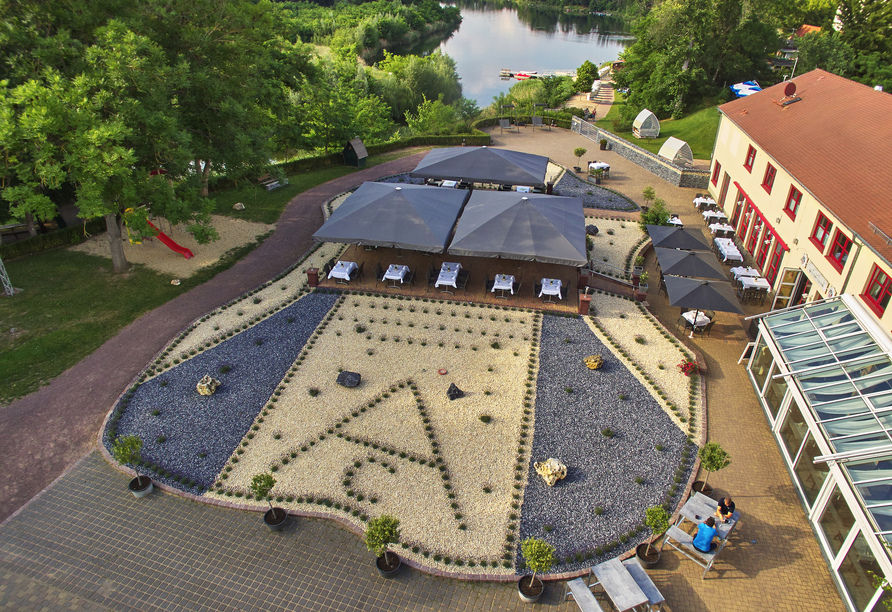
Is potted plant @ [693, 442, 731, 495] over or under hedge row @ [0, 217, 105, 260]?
over

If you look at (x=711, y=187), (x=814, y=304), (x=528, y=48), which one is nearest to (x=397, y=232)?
(x=814, y=304)

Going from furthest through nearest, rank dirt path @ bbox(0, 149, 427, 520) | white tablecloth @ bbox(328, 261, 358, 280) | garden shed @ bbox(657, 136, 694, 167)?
garden shed @ bbox(657, 136, 694, 167) < white tablecloth @ bbox(328, 261, 358, 280) < dirt path @ bbox(0, 149, 427, 520)

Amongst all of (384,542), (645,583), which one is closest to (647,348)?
(645,583)

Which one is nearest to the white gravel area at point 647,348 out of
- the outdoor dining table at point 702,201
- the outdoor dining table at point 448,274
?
the outdoor dining table at point 448,274

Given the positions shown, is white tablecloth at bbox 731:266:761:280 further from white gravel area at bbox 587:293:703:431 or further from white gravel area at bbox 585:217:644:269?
white gravel area at bbox 587:293:703:431

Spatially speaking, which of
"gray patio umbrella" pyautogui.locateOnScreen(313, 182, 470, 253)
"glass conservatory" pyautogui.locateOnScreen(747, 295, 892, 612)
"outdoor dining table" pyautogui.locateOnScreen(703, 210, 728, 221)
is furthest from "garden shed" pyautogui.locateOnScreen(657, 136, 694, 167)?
"glass conservatory" pyautogui.locateOnScreen(747, 295, 892, 612)

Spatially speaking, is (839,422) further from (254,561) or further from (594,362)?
(254,561)

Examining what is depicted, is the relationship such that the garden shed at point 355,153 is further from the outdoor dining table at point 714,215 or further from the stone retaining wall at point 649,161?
the outdoor dining table at point 714,215
